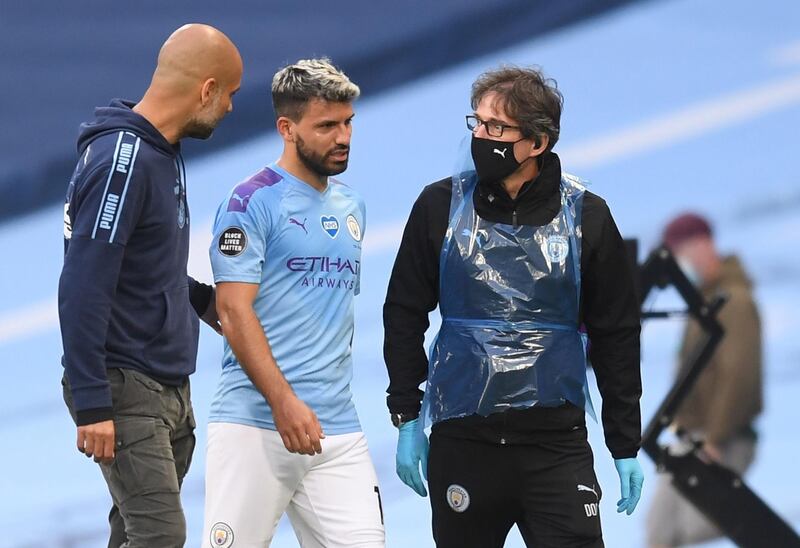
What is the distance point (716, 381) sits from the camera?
4465 millimetres

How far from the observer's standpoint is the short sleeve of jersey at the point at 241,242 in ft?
8.49

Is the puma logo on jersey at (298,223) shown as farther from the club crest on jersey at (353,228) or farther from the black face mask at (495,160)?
the black face mask at (495,160)

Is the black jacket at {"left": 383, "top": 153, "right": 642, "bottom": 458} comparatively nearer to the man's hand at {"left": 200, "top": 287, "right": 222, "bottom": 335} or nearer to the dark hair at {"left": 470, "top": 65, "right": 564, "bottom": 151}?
the dark hair at {"left": 470, "top": 65, "right": 564, "bottom": 151}

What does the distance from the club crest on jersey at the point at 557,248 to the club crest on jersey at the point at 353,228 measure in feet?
1.24

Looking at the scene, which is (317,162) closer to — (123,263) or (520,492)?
(123,263)

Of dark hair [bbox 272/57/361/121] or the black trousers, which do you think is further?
dark hair [bbox 272/57/361/121]

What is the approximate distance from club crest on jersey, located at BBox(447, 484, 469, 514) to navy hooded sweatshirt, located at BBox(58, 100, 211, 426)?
53cm

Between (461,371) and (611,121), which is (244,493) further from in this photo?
(611,121)

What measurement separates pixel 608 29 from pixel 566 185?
78.1 inches

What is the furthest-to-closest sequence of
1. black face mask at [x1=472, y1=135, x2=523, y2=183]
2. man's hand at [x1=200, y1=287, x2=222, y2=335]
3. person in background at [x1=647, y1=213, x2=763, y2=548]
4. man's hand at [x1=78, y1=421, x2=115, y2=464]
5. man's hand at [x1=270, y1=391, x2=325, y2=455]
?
person in background at [x1=647, y1=213, x2=763, y2=548], man's hand at [x1=200, y1=287, x2=222, y2=335], black face mask at [x1=472, y1=135, x2=523, y2=183], man's hand at [x1=270, y1=391, x2=325, y2=455], man's hand at [x1=78, y1=421, x2=115, y2=464]

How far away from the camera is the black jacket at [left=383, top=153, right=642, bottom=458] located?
261 centimetres

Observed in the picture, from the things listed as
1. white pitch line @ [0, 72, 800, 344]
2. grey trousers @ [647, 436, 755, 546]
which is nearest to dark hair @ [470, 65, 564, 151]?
white pitch line @ [0, 72, 800, 344]

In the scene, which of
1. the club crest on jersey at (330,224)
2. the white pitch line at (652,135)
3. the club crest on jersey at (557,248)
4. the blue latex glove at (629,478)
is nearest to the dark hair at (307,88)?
the club crest on jersey at (330,224)

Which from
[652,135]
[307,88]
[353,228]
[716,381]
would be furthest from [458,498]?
[652,135]
